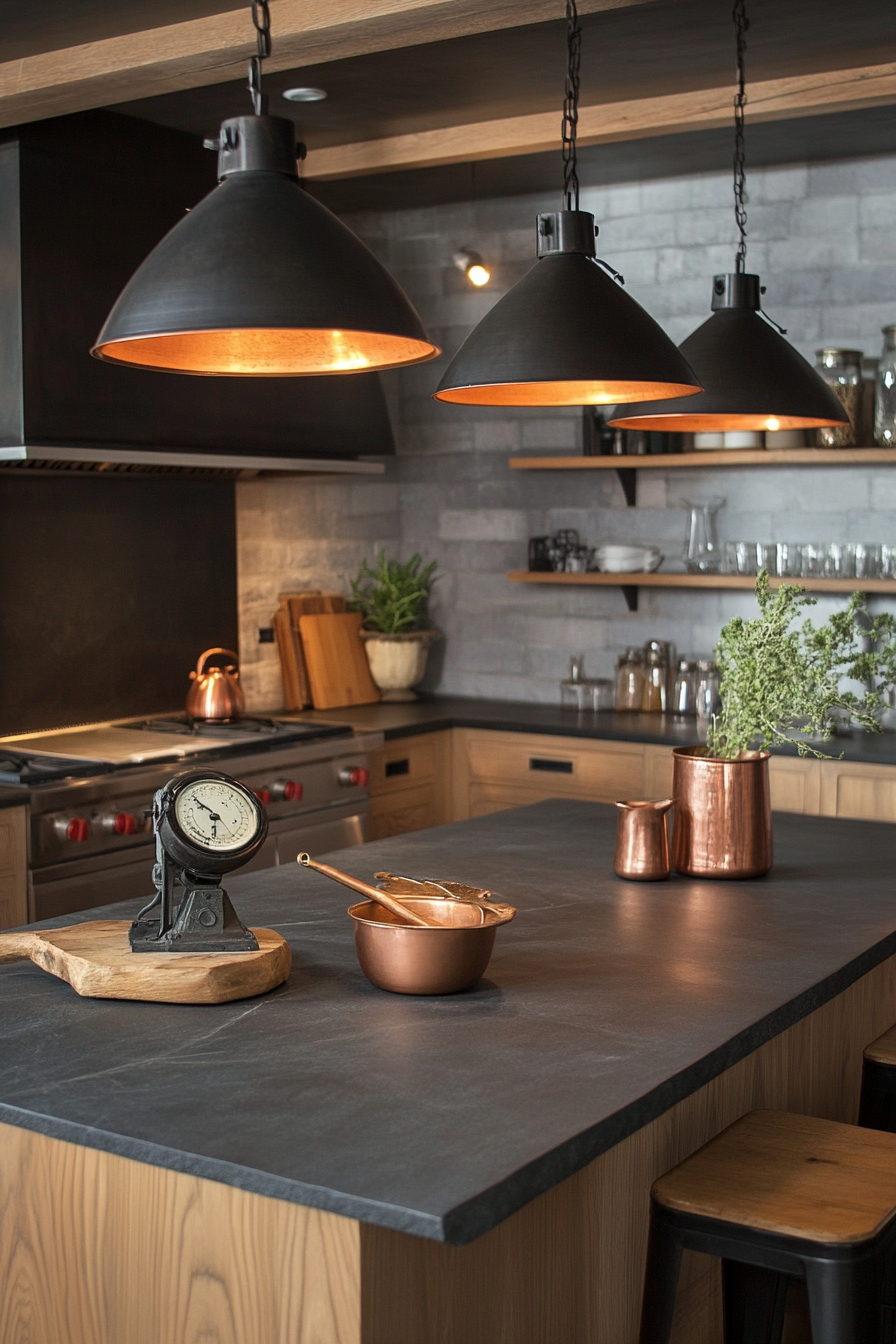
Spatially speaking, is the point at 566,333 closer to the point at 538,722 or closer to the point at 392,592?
the point at 538,722

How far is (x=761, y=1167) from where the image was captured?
2.00 metres

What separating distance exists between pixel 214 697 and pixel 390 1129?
3341mm

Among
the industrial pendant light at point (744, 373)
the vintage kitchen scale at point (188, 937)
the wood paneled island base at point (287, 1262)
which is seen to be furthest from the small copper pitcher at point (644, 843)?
the vintage kitchen scale at point (188, 937)

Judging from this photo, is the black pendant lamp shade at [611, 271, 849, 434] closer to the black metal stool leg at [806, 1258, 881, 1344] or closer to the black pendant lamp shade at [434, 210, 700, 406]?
the black pendant lamp shade at [434, 210, 700, 406]

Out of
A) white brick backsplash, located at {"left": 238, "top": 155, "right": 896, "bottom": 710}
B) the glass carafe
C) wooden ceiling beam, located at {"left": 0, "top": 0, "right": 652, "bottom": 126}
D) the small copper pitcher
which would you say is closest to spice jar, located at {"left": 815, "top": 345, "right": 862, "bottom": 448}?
white brick backsplash, located at {"left": 238, "top": 155, "right": 896, "bottom": 710}

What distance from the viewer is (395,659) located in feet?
19.0

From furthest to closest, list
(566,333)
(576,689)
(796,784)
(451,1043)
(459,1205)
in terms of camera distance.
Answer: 1. (576,689)
2. (796,784)
3. (566,333)
4. (451,1043)
5. (459,1205)

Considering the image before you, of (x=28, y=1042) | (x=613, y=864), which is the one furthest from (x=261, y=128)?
(x=613, y=864)

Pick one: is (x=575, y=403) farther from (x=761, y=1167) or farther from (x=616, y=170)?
(x=616, y=170)

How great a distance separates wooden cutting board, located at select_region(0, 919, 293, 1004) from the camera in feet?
6.75

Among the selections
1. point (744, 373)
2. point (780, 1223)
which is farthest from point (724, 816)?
point (780, 1223)

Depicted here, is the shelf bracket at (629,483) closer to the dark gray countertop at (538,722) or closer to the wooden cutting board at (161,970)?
the dark gray countertop at (538,722)

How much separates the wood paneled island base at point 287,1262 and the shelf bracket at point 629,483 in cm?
355

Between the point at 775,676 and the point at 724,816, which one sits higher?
the point at 775,676
